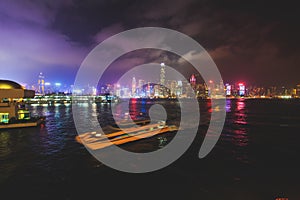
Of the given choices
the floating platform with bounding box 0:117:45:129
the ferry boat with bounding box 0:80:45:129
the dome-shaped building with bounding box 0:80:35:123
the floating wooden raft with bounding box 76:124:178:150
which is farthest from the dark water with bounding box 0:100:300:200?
the dome-shaped building with bounding box 0:80:35:123

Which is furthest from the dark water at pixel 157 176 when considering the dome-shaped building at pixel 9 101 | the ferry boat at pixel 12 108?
the dome-shaped building at pixel 9 101

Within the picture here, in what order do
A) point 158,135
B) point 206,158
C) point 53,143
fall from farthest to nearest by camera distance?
1. point 158,135
2. point 53,143
3. point 206,158

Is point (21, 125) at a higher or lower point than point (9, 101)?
lower

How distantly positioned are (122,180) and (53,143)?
17.7 m

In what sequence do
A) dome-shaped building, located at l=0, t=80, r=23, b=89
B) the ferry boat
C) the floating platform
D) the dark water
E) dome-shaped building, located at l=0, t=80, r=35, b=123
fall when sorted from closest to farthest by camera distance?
the dark water → the floating platform → the ferry boat → dome-shaped building, located at l=0, t=80, r=35, b=123 → dome-shaped building, located at l=0, t=80, r=23, b=89

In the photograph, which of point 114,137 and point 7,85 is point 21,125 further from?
point 114,137

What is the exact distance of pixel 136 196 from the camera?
550 inches

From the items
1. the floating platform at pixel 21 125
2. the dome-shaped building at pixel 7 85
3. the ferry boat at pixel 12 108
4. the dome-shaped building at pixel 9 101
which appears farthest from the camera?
the dome-shaped building at pixel 7 85

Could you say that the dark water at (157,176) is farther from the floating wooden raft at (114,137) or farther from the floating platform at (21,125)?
the floating platform at (21,125)

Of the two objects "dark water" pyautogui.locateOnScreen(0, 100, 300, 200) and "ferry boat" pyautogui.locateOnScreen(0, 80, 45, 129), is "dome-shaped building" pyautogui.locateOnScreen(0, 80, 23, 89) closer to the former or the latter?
"ferry boat" pyautogui.locateOnScreen(0, 80, 45, 129)

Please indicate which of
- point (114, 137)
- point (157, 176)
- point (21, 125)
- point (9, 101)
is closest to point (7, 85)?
point (9, 101)

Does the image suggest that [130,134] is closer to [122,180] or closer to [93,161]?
[93,161]

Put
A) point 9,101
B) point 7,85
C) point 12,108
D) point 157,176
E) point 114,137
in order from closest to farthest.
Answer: point 157,176 → point 114,137 → point 9,101 → point 12,108 → point 7,85

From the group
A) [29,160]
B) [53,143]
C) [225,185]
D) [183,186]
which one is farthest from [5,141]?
[225,185]
